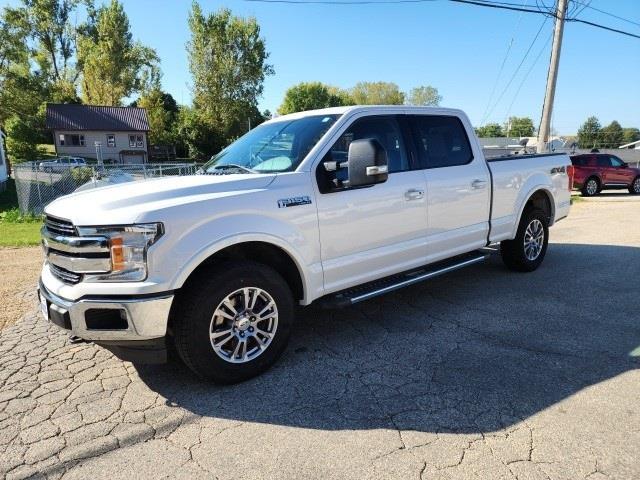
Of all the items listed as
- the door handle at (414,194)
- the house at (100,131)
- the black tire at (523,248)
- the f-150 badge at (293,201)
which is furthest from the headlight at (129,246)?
the house at (100,131)

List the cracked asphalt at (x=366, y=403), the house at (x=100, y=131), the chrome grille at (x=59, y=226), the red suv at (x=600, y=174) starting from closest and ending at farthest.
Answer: the cracked asphalt at (x=366, y=403)
the chrome grille at (x=59, y=226)
the red suv at (x=600, y=174)
the house at (x=100, y=131)

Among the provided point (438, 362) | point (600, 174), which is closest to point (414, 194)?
point (438, 362)

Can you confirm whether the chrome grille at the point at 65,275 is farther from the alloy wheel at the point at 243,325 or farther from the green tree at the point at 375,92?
the green tree at the point at 375,92

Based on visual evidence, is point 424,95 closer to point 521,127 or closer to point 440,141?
point 521,127

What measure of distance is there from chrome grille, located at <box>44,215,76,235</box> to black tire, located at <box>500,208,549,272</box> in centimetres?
509

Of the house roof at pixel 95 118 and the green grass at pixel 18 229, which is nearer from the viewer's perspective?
the green grass at pixel 18 229

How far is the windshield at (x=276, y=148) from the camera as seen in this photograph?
406 cm

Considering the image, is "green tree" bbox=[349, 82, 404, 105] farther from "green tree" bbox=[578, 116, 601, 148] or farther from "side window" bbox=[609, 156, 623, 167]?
"side window" bbox=[609, 156, 623, 167]

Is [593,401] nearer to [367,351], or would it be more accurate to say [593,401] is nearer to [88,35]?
[367,351]

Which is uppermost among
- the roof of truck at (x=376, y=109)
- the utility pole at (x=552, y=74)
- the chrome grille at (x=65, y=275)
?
the utility pole at (x=552, y=74)

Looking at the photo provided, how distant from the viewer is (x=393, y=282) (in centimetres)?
449

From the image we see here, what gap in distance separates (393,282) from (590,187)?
18.6 meters

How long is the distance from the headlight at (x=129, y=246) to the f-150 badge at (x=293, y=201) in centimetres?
94

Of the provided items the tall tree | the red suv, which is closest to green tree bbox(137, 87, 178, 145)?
the tall tree
